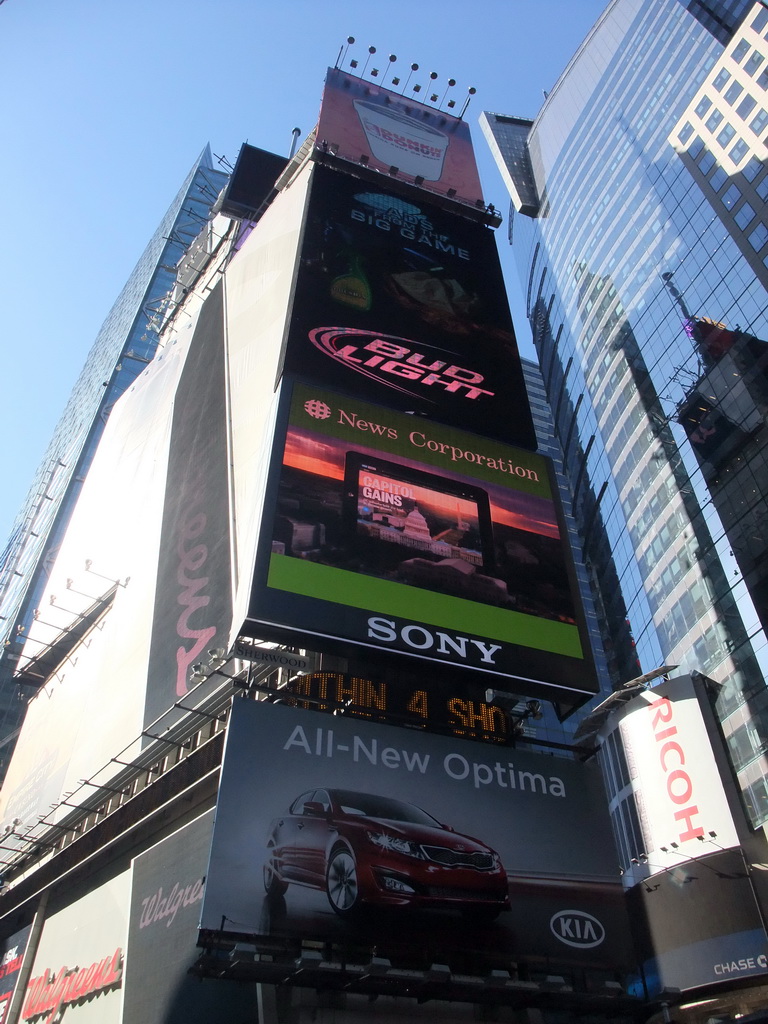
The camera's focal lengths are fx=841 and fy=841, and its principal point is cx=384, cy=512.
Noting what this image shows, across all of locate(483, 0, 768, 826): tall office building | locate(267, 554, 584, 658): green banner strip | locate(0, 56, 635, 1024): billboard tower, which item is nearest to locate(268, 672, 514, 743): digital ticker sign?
locate(0, 56, 635, 1024): billboard tower

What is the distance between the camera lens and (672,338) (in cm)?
5994

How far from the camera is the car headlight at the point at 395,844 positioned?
13.6m

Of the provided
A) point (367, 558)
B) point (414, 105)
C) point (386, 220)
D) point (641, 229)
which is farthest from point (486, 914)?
point (641, 229)

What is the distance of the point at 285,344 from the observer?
2391cm

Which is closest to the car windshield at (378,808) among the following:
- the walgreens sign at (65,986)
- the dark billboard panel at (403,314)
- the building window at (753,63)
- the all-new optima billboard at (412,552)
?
the all-new optima billboard at (412,552)

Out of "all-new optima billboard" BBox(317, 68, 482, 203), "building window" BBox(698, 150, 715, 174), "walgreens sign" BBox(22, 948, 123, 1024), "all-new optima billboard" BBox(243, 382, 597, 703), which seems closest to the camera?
"all-new optima billboard" BBox(243, 382, 597, 703)

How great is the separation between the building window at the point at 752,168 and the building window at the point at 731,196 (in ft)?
3.35

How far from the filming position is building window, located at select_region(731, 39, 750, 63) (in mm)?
59406

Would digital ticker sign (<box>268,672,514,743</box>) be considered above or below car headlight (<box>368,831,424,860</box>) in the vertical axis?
above

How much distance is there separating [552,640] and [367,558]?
460 cm

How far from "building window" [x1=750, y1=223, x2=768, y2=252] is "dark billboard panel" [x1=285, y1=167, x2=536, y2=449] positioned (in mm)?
29390

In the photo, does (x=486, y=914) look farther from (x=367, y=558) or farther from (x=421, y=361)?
(x=421, y=361)

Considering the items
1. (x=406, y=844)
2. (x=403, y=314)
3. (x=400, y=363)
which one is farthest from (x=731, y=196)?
(x=406, y=844)

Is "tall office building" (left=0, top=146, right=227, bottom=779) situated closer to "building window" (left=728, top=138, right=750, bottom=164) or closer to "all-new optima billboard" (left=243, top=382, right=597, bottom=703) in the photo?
"all-new optima billboard" (left=243, top=382, right=597, bottom=703)
